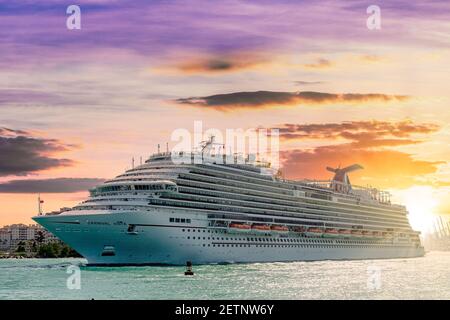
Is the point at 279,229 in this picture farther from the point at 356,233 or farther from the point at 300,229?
the point at 356,233

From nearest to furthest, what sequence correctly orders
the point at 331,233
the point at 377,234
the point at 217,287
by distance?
the point at 217,287
the point at 331,233
the point at 377,234

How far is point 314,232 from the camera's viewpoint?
131 meters

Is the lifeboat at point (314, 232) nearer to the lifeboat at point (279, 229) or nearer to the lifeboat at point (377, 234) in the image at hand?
the lifeboat at point (279, 229)

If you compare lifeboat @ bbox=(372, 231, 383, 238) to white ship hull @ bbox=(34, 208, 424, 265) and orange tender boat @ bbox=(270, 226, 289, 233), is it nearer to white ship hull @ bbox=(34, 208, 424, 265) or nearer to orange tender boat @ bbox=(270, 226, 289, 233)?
orange tender boat @ bbox=(270, 226, 289, 233)

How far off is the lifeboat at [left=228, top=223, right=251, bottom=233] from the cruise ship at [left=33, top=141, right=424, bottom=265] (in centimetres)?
16

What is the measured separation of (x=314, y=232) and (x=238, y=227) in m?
30.5

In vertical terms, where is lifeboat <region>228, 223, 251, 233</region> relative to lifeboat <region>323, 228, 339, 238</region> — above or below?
above

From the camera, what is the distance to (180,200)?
94.9 meters

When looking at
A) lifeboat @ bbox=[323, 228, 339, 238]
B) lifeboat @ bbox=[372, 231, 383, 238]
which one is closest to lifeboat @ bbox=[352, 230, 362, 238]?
lifeboat @ bbox=[372, 231, 383, 238]

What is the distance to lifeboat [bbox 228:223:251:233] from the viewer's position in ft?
339

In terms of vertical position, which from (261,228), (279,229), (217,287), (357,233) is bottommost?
(217,287)

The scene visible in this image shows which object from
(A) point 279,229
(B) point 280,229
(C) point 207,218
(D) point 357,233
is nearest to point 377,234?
(D) point 357,233
